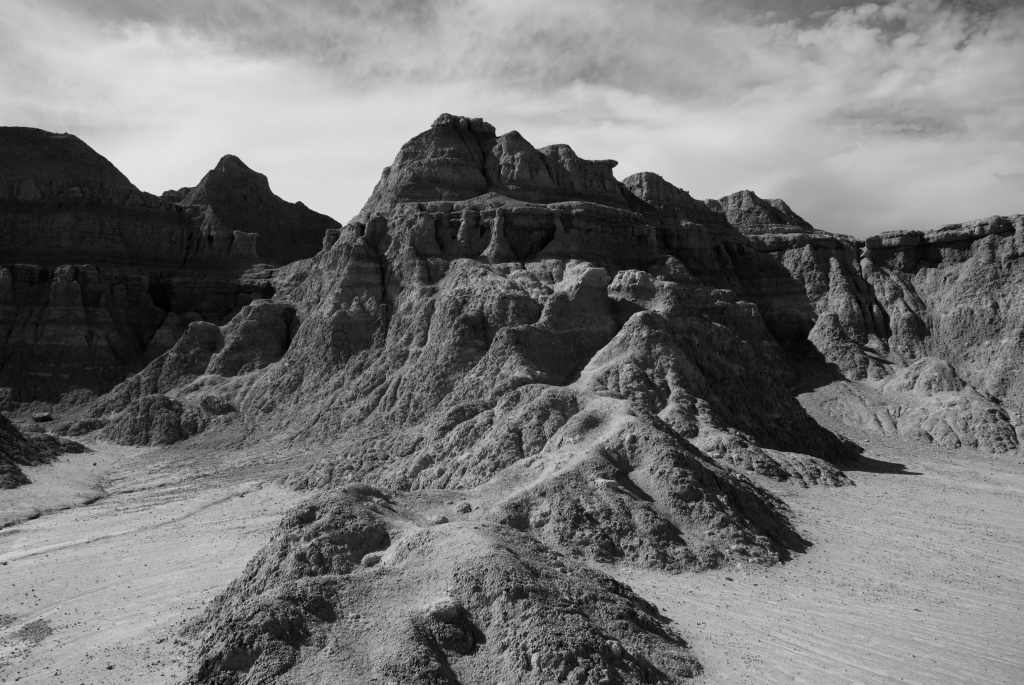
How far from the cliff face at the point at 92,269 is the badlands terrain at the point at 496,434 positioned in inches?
10.7

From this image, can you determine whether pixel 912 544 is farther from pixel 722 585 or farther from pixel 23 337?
pixel 23 337

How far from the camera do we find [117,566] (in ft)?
94.7

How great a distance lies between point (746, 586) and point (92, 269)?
211 feet

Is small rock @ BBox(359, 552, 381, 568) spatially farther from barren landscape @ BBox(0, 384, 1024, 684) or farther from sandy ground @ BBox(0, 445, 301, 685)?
barren landscape @ BBox(0, 384, 1024, 684)

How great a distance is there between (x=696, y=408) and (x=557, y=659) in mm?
25609

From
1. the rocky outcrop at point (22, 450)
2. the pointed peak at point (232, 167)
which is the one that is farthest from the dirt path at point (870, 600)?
the pointed peak at point (232, 167)

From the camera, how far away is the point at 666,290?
52.9 meters

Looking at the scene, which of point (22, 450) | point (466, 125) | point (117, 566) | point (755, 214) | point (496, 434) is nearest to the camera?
point (117, 566)

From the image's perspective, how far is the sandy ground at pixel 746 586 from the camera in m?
19.9

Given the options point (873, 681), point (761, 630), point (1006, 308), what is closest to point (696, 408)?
Answer: point (761, 630)

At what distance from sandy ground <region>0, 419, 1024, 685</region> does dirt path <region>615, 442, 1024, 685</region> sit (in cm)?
7

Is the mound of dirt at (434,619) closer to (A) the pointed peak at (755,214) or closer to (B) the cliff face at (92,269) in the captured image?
(B) the cliff face at (92,269)

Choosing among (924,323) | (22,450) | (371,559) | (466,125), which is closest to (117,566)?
(371,559)

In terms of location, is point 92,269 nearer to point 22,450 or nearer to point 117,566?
point 22,450
